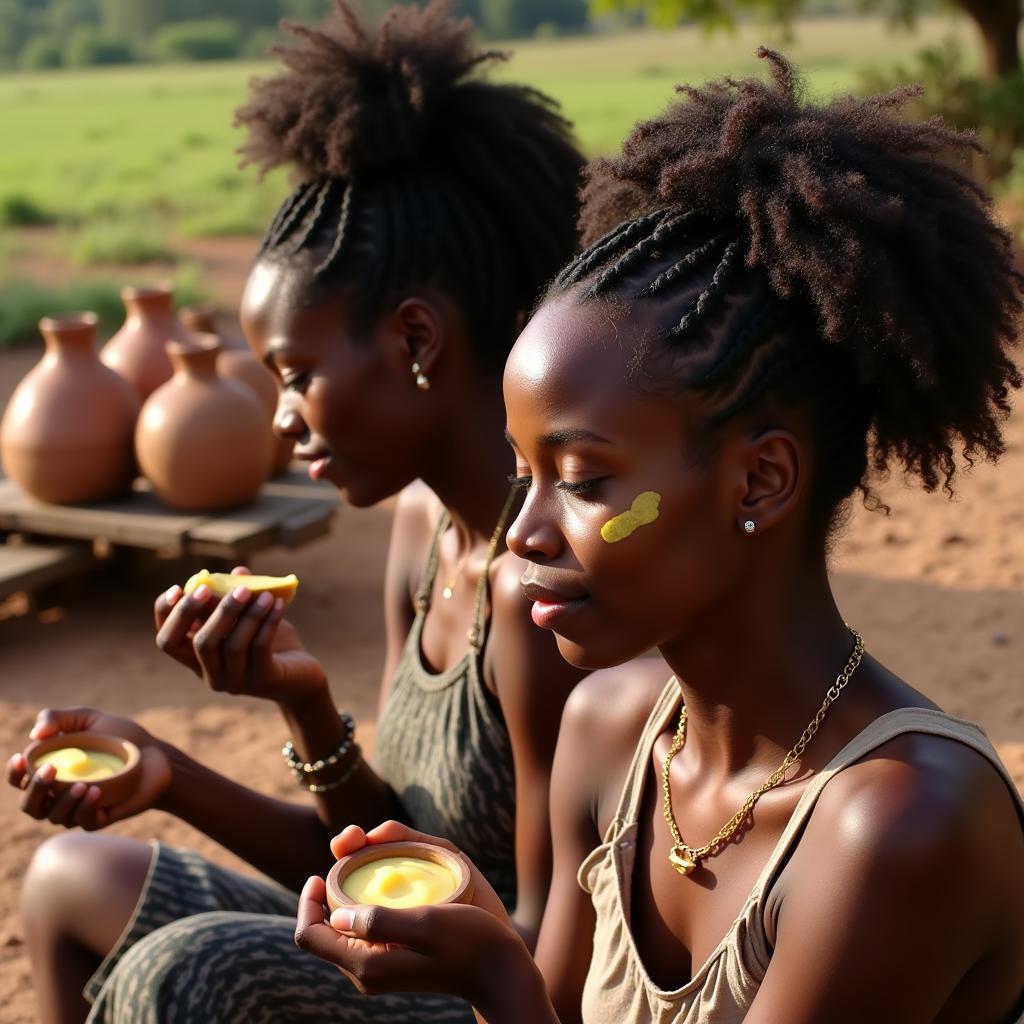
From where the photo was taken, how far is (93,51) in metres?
69.8

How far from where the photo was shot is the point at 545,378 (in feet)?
6.27

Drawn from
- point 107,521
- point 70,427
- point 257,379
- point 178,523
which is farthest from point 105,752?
point 257,379

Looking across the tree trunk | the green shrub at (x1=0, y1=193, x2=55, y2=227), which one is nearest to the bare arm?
the tree trunk

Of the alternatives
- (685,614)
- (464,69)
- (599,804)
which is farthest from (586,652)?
(464,69)

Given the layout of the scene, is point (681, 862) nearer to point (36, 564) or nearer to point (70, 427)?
point (36, 564)

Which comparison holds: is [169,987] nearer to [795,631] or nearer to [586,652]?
[586,652]

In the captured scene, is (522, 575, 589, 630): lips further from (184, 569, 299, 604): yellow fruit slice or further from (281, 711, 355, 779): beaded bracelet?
(281, 711, 355, 779): beaded bracelet

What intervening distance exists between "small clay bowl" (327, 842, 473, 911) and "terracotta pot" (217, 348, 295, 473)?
482cm

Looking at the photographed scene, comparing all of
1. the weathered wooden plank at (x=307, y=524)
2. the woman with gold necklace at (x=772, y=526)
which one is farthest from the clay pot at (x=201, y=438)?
the woman with gold necklace at (x=772, y=526)

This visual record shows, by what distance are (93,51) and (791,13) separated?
2429 inches

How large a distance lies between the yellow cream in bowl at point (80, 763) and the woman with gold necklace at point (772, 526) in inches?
35.0

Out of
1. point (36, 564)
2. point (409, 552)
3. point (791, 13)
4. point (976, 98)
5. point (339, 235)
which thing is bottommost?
Result: point (36, 564)

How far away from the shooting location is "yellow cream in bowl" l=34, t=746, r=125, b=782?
2.67 metres

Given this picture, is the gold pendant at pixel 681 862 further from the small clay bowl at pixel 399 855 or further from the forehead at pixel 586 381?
the forehead at pixel 586 381
